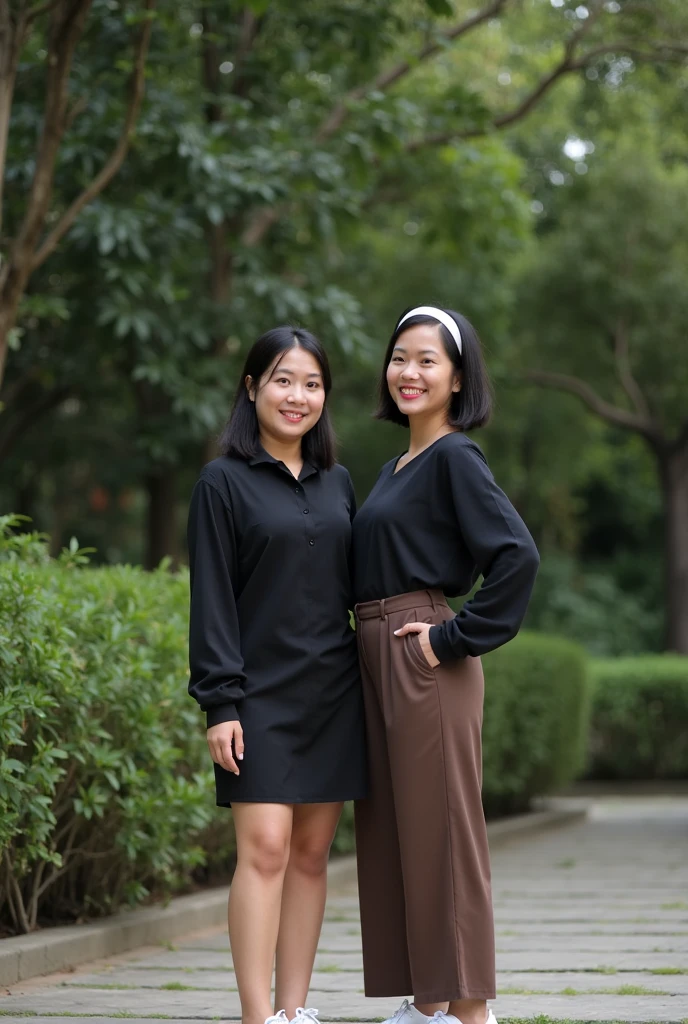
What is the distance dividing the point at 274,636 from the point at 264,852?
57 cm

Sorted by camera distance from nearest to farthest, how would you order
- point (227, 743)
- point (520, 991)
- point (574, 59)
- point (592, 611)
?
point (227, 743)
point (520, 991)
point (574, 59)
point (592, 611)

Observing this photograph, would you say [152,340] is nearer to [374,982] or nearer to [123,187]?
[123,187]

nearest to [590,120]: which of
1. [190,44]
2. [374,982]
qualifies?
[190,44]

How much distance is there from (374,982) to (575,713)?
33.4 ft

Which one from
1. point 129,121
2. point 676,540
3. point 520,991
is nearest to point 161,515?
point 129,121

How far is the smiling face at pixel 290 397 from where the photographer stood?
3.96m

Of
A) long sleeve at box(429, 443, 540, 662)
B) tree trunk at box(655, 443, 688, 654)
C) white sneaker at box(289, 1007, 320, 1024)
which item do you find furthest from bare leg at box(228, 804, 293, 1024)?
tree trunk at box(655, 443, 688, 654)

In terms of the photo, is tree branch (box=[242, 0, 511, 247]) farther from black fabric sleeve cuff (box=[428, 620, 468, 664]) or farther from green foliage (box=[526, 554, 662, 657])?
green foliage (box=[526, 554, 662, 657])

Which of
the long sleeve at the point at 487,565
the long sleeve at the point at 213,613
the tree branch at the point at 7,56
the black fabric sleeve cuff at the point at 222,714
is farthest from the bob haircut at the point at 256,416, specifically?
the tree branch at the point at 7,56

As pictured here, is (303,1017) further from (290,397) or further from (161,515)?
(161,515)

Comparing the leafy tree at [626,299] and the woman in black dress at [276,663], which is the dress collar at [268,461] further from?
the leafy tree at [626,299]

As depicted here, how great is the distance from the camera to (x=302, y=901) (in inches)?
153

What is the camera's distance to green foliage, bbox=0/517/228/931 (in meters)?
4.77

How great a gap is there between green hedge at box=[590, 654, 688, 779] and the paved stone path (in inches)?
342
